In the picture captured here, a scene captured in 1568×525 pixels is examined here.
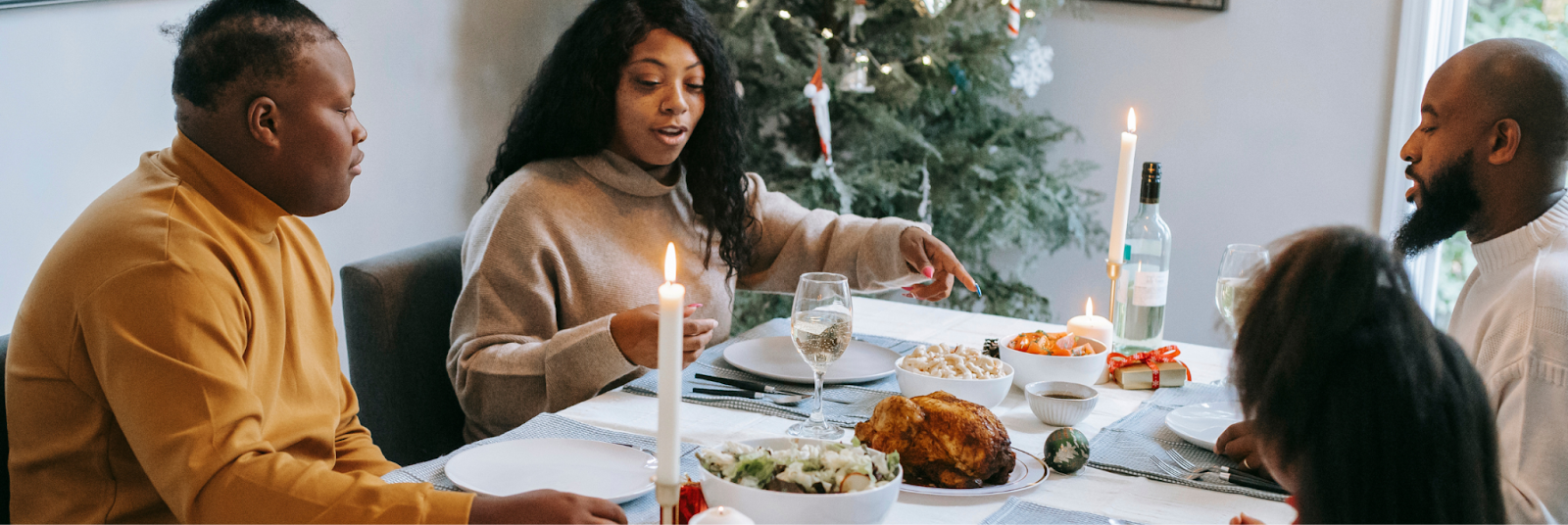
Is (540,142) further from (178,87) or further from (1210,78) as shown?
(1210,78)

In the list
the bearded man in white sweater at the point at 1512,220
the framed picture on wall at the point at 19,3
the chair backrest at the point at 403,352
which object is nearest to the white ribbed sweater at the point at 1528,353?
the bearded man in white sweater at the point at 1512,220

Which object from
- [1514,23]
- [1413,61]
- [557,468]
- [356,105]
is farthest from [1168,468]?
[1514,23]

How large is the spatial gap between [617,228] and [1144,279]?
824 mm

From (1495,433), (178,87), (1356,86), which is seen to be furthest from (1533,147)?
(1356,86)

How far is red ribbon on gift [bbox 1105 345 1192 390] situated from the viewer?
4.79ft

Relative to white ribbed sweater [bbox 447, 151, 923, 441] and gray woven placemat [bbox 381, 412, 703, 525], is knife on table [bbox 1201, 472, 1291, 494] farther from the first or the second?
white ribbed sweater [bbox 447, 151, 923, 441]

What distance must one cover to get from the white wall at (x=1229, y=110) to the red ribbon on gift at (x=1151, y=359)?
1617 mm

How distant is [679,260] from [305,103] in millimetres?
816

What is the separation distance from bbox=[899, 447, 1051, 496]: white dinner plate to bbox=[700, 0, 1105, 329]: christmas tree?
1854mm

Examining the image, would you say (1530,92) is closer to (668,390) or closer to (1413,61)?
(668,390)

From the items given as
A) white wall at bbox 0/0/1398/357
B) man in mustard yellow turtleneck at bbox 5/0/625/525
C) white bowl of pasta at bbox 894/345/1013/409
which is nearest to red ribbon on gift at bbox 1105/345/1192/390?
white bowl of pasta at bbox 894/345/1013/409

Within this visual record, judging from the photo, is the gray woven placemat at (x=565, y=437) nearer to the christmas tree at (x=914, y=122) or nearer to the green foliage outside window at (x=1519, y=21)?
the christmas tree at (x=914, y=122)

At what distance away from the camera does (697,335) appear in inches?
50.7

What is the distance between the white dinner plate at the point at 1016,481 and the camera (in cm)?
104
